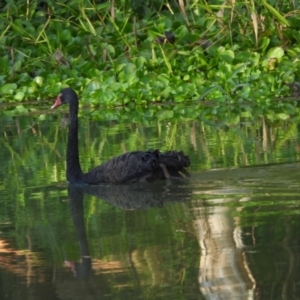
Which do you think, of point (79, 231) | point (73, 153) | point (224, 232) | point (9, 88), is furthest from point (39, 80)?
point (224, 232)

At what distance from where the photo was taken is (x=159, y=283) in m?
5.86

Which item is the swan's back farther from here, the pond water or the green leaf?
the green leaf

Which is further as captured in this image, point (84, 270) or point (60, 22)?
point (60, 22)

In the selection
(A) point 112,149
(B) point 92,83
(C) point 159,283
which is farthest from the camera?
(B) point 92,83

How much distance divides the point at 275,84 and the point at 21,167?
515 cm

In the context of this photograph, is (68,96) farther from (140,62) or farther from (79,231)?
(140,62)

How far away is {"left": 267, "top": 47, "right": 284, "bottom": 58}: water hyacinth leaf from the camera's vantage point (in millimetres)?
15461

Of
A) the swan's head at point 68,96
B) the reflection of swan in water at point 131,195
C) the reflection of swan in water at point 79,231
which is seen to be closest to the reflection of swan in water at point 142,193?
the reflection of swan in water at point 131,195

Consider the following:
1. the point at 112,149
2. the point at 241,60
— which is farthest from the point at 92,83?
the point at 112,149

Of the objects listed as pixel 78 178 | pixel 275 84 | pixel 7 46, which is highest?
pixel 7 46

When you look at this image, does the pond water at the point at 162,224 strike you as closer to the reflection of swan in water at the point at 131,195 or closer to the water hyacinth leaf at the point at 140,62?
the reflection of swan in water at the point at 131,195

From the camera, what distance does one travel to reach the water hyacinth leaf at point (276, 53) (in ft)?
50.7

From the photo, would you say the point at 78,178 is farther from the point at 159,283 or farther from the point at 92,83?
the point at 92,83

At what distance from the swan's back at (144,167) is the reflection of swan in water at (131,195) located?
2.6 inches
